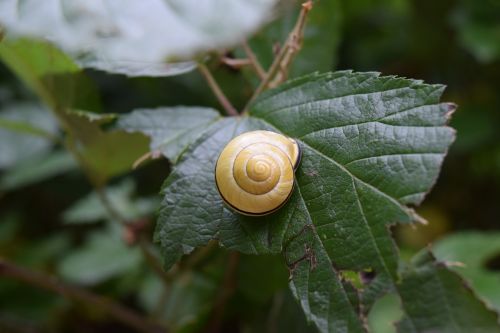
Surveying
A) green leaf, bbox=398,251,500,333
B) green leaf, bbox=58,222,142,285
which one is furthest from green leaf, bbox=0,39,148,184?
green leaf, bbox=398,251,500,333

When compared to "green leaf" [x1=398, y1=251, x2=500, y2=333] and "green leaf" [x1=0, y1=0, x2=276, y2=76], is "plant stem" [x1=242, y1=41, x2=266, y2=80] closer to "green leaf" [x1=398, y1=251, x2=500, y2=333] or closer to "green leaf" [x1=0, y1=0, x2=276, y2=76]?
"green leaf" [x1=0, y1=0, x2=276, y2=76]

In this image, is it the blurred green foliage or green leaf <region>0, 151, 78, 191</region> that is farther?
green leaf <region>0, 151, 78, 191</region>

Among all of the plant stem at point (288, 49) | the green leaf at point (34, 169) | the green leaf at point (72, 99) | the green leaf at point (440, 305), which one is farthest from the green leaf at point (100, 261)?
the green leaf at point (440, 305)

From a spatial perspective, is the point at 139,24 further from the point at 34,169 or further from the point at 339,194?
the point at 34,169

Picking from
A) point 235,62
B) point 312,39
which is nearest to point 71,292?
point 235,62

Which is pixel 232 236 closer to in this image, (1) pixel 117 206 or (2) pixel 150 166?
(1) pixel 117 206

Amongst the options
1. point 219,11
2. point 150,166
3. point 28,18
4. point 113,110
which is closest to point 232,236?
point 219,11
